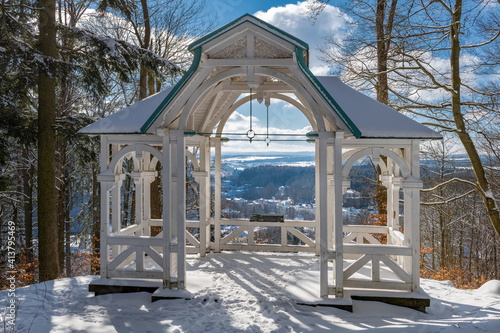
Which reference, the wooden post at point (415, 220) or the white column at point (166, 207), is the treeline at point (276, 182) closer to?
the wooden post at point (415, 220)

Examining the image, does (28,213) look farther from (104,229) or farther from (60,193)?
(104,229)

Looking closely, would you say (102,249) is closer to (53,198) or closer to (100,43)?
(53,198)

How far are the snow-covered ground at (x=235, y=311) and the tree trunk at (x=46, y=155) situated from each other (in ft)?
7.37

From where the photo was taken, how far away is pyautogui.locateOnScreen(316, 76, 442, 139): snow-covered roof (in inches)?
217

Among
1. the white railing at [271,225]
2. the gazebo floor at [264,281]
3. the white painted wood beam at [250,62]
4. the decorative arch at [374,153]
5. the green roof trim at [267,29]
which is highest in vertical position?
the green roof trim at [267,29]

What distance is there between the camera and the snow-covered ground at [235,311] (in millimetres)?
4590

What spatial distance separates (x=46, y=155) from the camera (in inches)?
341

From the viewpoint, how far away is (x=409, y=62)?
10.9 metres

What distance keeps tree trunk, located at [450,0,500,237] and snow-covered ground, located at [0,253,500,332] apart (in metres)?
3.49

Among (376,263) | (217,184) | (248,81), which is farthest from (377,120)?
(217,184)

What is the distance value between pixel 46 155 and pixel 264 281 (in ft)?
21.7

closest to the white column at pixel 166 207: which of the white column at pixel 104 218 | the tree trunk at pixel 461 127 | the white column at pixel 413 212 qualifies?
the white column at pixel 104 218

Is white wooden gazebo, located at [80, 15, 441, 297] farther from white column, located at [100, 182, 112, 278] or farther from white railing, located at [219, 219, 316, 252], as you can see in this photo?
white railing, located at [219, 219, 316, 252]

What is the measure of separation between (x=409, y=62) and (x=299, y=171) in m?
5.99
